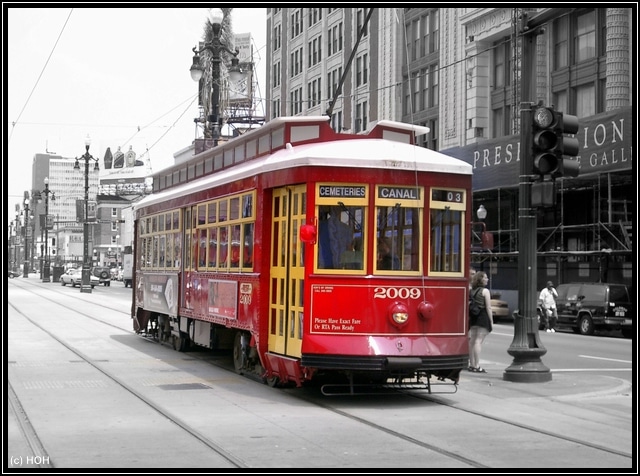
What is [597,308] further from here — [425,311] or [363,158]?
[363,158]

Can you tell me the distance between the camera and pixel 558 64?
40375mm

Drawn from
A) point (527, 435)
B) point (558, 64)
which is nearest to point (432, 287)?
point (527, 435)

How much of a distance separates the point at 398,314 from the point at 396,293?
0.27m

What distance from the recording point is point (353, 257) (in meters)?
12.7

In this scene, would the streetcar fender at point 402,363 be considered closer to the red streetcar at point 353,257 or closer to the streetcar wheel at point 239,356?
the red streetcar at point 353,257

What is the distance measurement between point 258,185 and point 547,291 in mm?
20407

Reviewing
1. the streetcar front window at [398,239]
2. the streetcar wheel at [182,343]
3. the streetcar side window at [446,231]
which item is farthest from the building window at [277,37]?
the streetcar front window at [398,239]

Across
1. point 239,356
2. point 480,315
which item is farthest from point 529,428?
point 239,356

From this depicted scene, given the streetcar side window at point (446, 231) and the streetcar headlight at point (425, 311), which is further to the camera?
the streetcar side window at point (446, 231)

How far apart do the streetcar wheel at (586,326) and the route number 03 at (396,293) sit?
66.0ft

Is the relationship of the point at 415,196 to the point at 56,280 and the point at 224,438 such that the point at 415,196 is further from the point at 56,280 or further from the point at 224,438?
the point at 56,280

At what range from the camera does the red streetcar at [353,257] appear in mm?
12570

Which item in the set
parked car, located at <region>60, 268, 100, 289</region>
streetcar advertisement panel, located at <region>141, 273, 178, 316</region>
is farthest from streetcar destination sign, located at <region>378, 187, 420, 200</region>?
parked car, located at <region>60, 268, 100, 289</region>
